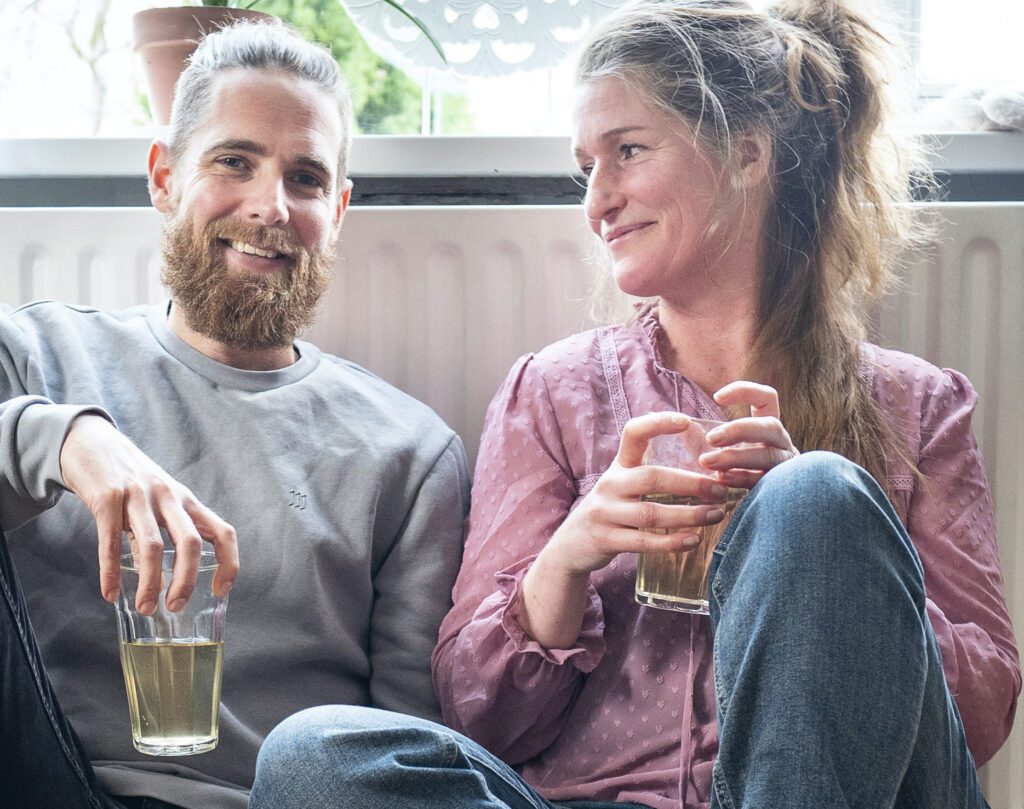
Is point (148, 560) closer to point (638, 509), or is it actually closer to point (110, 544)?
point (110, 544)

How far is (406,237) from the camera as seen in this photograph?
1.59 m

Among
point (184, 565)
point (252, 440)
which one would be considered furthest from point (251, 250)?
point (184, 565)

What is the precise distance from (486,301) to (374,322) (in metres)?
0.15

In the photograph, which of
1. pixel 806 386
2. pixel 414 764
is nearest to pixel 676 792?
pixel 414 764

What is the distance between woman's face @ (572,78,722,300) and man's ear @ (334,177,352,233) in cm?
34

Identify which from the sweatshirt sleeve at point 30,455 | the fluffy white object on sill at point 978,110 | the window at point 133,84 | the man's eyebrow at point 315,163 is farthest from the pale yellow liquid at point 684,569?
the window at point 133,84

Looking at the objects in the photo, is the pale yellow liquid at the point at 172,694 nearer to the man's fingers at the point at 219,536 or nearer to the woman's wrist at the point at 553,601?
the man's fingers at the point at 219,536

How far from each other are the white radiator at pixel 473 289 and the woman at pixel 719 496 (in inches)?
5.0

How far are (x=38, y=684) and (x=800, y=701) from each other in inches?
24.8

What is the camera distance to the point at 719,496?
3.18ft

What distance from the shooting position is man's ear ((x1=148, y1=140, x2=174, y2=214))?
144 cm

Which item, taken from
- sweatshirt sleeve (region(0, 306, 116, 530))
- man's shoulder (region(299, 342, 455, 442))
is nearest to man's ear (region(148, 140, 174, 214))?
man's shoulder (region(299, 342, 455, 442))

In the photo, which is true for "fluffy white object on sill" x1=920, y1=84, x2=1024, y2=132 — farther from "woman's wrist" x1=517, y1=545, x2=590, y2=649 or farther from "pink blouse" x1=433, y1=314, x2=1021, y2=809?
"woman's wrist" x1=517, y1=545, x2=590, y2=649

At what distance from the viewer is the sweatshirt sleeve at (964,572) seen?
1.13 meters
